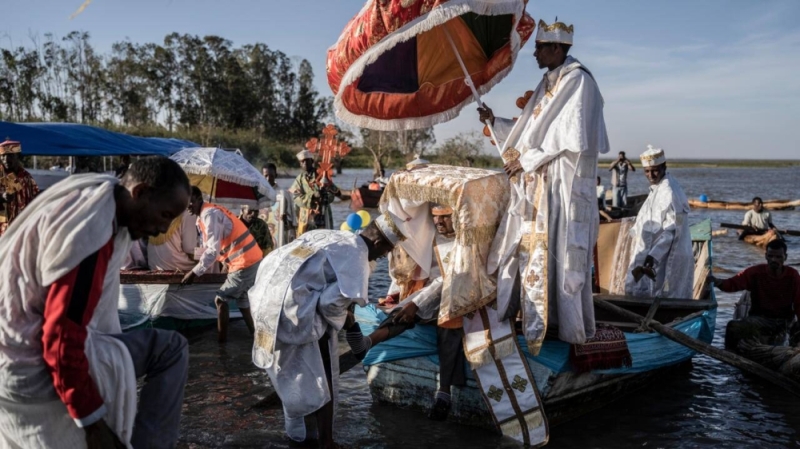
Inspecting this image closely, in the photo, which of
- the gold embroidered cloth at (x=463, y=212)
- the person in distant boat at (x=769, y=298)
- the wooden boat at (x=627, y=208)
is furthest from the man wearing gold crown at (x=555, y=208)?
the wooden boat at (x=627, y=208)

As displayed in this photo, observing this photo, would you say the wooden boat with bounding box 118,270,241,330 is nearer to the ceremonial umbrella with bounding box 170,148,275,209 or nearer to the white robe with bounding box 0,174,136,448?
the ceremonial umbrella with bounding box 170,148,275,209

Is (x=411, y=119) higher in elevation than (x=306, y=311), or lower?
Answer: higher

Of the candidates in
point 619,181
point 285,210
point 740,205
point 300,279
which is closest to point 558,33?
point 300,279

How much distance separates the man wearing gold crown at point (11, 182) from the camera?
8.05 m

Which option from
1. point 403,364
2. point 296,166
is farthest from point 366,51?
point 296,166

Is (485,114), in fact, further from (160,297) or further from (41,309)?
(160,297)

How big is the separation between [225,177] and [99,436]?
6.67 metres

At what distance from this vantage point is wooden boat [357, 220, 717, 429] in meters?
5.25

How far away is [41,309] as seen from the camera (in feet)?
8.60

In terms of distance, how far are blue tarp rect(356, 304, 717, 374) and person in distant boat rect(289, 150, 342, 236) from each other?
5540 millimetres

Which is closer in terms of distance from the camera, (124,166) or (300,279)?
(300,279)

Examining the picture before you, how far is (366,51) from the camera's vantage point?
5.18 meters

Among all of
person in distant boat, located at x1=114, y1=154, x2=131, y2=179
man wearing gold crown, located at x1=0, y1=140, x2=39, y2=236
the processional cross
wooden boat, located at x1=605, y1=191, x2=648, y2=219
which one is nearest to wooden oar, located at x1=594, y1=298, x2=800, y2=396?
the processional cross

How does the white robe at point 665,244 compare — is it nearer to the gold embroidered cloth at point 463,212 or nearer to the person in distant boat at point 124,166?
the gold embroidered cloth at point 463,212
